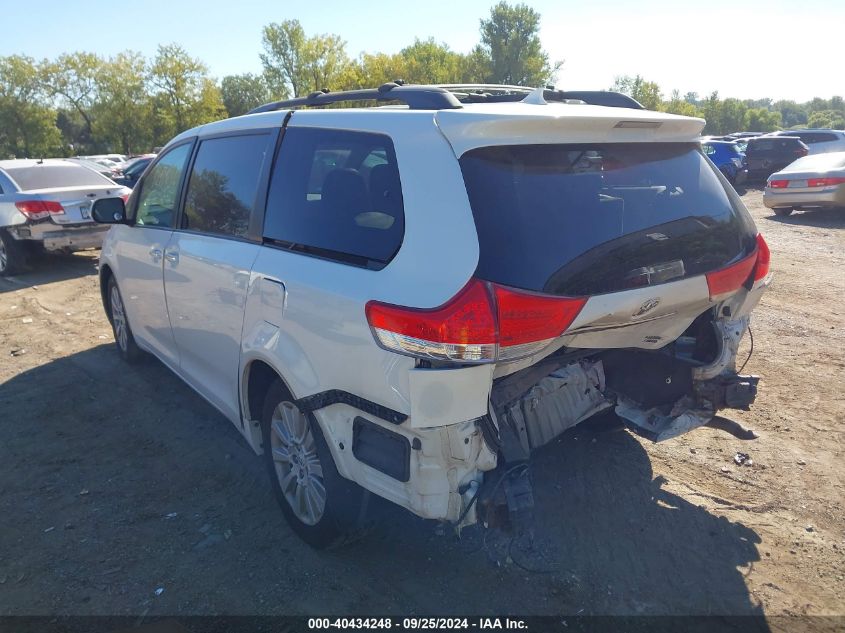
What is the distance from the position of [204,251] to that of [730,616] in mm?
3232

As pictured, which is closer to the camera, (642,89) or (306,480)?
(306,480)

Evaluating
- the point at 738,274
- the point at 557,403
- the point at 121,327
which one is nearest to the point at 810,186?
the point at 738,274

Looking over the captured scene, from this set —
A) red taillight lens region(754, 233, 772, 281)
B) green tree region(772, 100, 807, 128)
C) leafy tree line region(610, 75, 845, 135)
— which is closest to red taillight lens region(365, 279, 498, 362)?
red taillight lens region(754, 233, 772, 281)

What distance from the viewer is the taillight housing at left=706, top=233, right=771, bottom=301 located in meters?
2.86

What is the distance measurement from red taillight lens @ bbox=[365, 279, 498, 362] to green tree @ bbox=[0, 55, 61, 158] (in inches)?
2298

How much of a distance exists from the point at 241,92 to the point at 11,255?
2383 inches

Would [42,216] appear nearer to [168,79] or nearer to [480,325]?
[480,325]

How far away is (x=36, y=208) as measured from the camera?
924 cm

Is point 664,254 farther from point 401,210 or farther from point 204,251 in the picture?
point 204,251

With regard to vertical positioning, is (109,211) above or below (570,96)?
below

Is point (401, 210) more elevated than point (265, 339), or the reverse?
point (401, 210)

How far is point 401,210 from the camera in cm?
247

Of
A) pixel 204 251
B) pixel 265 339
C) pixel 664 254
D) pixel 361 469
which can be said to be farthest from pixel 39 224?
pixel 664 254

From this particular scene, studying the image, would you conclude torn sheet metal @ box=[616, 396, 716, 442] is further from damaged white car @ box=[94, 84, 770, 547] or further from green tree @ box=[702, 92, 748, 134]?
green tree @ box=[702, 92, 748, 134]
